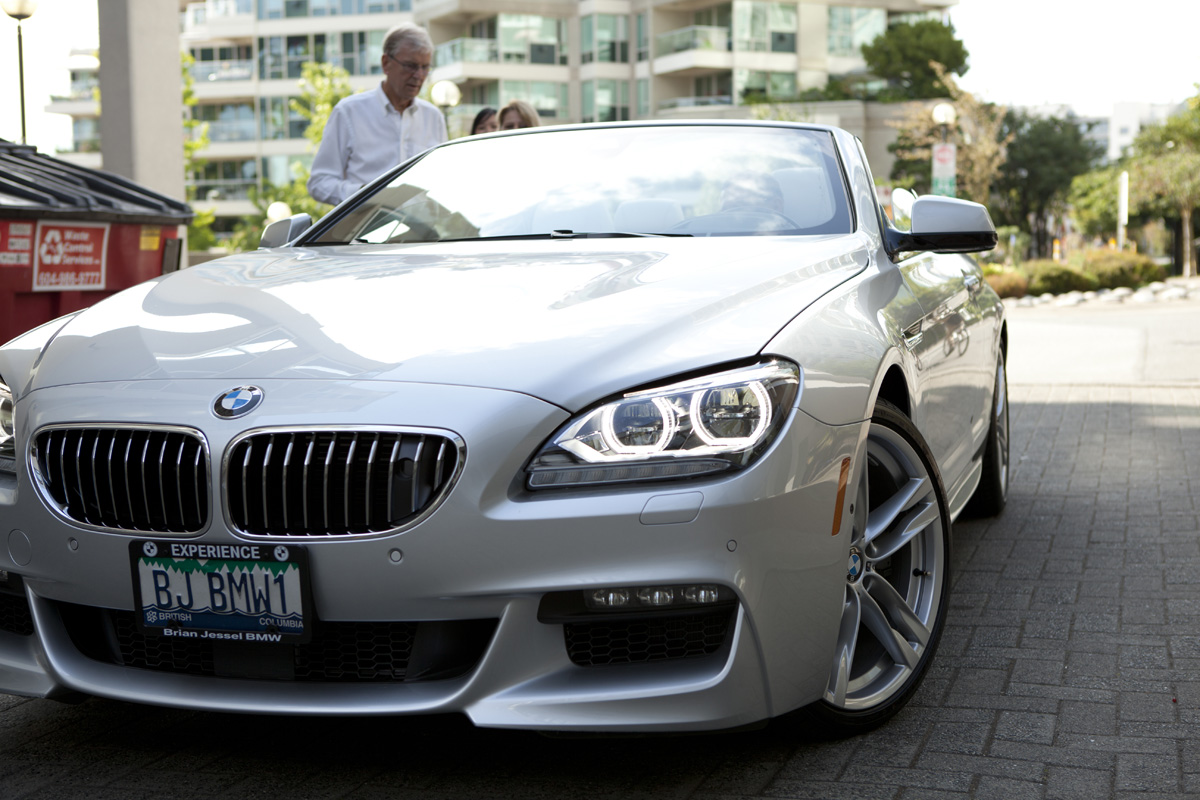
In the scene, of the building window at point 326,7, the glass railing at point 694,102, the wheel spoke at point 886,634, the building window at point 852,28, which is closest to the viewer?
the wheel spoke at point 886,634

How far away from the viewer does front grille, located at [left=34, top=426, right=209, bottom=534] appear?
8.09ft

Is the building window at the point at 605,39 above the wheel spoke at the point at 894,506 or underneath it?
above

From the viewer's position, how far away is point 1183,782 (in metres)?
2.67

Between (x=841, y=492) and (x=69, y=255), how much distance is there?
16.2ft

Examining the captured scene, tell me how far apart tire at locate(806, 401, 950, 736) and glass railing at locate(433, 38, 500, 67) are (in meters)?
57.8

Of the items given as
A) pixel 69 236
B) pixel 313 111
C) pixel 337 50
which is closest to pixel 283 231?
pixel 69 236

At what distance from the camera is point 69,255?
21.1 ft

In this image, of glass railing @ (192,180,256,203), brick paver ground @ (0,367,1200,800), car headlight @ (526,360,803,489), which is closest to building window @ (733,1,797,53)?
glass railing @ (192,180,256,203)

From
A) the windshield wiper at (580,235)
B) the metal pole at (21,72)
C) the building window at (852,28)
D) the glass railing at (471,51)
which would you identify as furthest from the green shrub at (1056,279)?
the glass railing at (471,51)

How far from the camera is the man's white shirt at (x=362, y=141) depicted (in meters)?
6.50

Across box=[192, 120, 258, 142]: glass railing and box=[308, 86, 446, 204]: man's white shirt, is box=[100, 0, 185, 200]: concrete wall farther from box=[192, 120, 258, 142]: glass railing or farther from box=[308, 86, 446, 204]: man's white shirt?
box=[192, 120, 258, 142]: glass railing

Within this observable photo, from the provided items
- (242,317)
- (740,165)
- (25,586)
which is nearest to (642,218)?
(740,165)

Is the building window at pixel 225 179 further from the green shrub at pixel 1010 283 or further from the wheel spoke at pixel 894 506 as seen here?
the wheel spoke at pixel 894 506

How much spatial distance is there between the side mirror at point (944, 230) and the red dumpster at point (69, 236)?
13.8 feet
